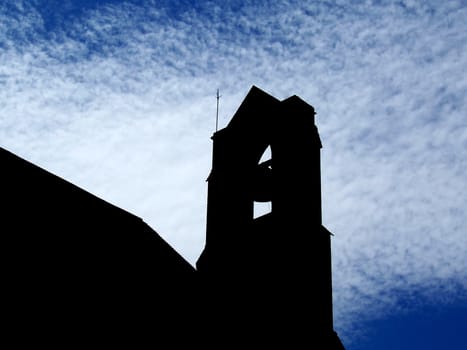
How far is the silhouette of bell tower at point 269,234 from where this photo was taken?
14.0m

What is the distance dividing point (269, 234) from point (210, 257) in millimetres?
1397

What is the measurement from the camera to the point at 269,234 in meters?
14.6

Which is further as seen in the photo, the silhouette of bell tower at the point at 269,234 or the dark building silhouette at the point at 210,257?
the silhouette of bell tower at the point at 269,234

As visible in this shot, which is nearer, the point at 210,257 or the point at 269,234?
the point at 269,234

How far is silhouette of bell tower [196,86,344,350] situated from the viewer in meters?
14.0

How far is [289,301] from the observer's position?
46.3 ft

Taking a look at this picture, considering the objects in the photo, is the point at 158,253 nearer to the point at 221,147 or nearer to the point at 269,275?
the point at 269,275

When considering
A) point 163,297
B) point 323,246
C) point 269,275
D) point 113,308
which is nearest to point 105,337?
point 113,308

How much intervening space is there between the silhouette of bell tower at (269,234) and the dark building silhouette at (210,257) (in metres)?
0.02

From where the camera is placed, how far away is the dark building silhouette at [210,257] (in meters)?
11.3

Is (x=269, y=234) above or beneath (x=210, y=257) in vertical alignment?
above

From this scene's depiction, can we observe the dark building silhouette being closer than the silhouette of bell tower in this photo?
Yes

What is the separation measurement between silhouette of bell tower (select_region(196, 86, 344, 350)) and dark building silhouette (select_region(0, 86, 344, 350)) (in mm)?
23

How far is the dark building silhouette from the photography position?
37.1 ft
